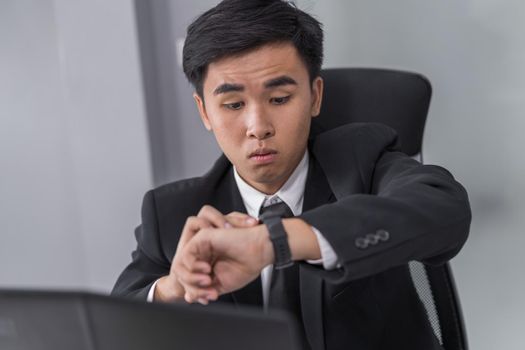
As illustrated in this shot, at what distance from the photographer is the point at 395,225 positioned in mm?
948

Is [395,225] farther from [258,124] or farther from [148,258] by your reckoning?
[148,258]

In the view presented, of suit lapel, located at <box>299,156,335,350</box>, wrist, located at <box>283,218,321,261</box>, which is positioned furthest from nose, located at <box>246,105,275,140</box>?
wrist, located at <box>283,218,321,261</box>

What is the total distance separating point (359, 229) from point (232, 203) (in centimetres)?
48

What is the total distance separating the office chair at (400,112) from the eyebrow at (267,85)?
8.5 inches

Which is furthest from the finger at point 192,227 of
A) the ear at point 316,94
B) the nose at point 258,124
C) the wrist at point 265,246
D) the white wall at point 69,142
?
the white wall at point 69,142

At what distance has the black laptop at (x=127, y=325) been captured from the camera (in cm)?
54

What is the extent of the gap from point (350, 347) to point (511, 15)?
1.00 metres

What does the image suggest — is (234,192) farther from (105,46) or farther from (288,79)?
(105,46)

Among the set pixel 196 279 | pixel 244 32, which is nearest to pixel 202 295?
pixel 196 279

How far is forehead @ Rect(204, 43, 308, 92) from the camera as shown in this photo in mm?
1246

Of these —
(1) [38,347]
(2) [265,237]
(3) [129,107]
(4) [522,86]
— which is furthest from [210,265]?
(3) [129,107]

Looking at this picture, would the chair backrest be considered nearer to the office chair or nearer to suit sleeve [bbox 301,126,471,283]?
the office chair

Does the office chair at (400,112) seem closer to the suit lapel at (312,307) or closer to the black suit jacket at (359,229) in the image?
the black suit jacket at (359,229)

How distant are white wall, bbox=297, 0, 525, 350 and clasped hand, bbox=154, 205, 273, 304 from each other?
3.72 feet
